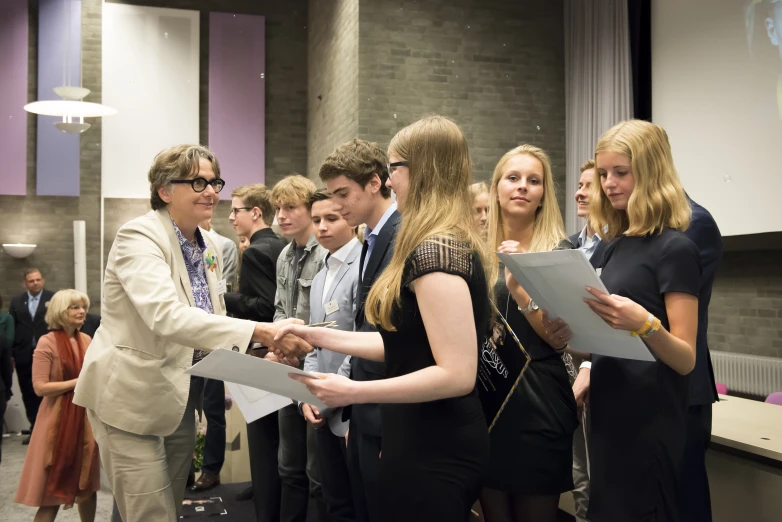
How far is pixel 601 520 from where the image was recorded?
1.88 meters

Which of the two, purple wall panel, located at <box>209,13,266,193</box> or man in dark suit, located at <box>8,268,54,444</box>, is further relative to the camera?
purple wall panel, located at <box>209,13,266,193</box>

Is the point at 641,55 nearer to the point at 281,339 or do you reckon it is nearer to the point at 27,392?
the point at 281,339

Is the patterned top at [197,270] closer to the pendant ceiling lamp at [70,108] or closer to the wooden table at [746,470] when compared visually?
the wooden table at [746,470]

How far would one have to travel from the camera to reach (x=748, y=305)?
639cm

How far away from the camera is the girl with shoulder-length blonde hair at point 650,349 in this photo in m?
1.79

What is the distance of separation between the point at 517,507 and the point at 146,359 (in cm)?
123

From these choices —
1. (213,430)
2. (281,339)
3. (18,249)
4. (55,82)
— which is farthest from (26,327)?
(281,339)

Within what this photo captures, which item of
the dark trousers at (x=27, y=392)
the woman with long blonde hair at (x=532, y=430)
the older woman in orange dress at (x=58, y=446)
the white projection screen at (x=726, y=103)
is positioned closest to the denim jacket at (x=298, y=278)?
the older woman in orange dress at (x=58, y=446)

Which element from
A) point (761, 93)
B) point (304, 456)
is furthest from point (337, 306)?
point (761, 93)

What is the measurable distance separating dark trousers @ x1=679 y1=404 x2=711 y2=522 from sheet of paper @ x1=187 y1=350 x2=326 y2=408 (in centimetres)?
115

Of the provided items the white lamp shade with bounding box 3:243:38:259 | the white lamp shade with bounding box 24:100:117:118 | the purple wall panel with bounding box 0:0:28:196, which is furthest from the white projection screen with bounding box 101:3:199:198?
the white lamp shade with bounding box 24:100:117:118

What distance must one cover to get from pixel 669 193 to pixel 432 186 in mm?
659

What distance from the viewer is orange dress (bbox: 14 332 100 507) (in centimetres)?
372

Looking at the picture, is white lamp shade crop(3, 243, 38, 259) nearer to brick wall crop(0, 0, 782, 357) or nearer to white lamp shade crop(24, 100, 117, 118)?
brick wall crop(0, 0, 782, 357)
